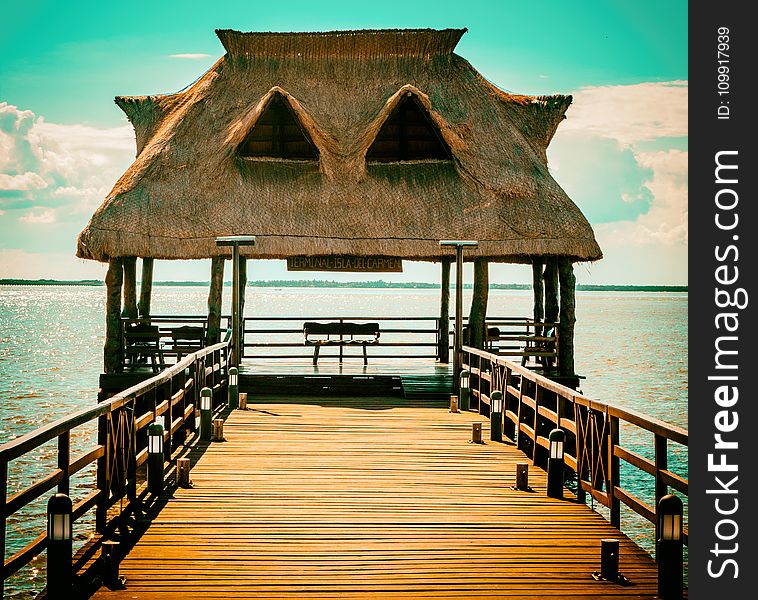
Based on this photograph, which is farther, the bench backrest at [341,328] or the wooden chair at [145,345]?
the bench backrest at [341,328]

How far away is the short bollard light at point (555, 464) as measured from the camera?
8164mm

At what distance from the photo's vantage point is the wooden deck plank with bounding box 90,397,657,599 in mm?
5816

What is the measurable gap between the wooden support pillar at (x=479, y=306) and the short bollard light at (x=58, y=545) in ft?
40.5

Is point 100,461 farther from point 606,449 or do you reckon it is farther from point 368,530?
point 606,449

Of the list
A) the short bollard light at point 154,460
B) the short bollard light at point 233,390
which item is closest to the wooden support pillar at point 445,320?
the short bollard light at point 233,390

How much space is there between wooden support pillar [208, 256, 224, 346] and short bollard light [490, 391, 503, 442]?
6585 millimetres

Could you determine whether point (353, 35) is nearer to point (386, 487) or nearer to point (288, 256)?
point (288, 256)

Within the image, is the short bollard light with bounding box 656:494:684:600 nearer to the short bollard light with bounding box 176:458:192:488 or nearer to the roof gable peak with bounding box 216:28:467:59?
the short bollard light with bounding box 176:458:192:488

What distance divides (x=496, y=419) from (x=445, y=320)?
9.32 m

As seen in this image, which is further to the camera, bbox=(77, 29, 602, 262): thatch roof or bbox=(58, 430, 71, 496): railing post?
bbox=(77, 29, 602, 262): thatch roof

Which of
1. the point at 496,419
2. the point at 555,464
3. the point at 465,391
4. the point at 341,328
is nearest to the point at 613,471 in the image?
the point at 555,464

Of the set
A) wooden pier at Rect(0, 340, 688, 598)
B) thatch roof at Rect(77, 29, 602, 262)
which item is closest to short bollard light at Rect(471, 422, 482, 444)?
wooden pier at Rect(0, 340, 688, 598)

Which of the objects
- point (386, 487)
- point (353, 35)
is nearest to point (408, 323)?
point (353, 35)

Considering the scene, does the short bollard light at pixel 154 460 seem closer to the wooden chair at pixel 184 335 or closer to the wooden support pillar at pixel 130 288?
the wooden chair at pixel 184 335
